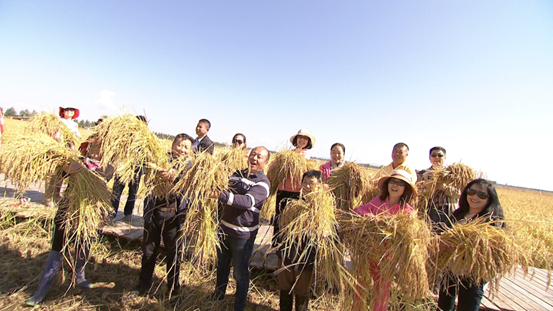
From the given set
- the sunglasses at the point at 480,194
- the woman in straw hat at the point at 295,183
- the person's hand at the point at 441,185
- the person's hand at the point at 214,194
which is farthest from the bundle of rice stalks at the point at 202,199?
the person's hand at the point at 441,185

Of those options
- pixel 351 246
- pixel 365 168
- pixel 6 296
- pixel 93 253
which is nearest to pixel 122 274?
pixel 93 253

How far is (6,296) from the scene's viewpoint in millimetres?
2631

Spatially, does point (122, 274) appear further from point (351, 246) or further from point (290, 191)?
point (351, 246)

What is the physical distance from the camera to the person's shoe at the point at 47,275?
8.34 ft

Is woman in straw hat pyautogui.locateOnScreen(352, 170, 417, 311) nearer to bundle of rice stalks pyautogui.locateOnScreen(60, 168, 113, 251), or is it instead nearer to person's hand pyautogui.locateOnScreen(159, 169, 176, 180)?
person's hand pyautogui.locateOnScreen(159, 169, 176, 180)

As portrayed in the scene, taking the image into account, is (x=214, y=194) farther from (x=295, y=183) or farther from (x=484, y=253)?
(x=484, y=253)

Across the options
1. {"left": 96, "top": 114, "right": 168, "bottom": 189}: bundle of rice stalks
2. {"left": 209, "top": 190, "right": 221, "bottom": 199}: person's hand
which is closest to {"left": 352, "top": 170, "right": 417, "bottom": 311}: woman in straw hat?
{"left": 209, "top": 190, "right": 221, "bottom": 199}: person's hand

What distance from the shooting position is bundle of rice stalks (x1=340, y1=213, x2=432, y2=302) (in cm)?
166

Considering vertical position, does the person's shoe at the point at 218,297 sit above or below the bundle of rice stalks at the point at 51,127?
below

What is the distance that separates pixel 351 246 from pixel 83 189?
9.11ft

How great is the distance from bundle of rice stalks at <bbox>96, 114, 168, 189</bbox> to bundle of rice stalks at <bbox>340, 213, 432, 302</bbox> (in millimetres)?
2130

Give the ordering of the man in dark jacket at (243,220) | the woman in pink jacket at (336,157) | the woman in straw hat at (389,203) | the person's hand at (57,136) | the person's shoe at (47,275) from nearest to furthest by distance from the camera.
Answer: the woman in straw hat at (389,203), the man in dark jacket at (243,220), the person's shoe at (47,275), the person's hand at (57,136), the woman in pink jacket at (336,157)

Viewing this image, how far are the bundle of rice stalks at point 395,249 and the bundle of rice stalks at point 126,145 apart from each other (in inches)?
83.9

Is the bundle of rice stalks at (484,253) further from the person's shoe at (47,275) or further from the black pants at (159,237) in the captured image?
the person's shoe at (47,275)
